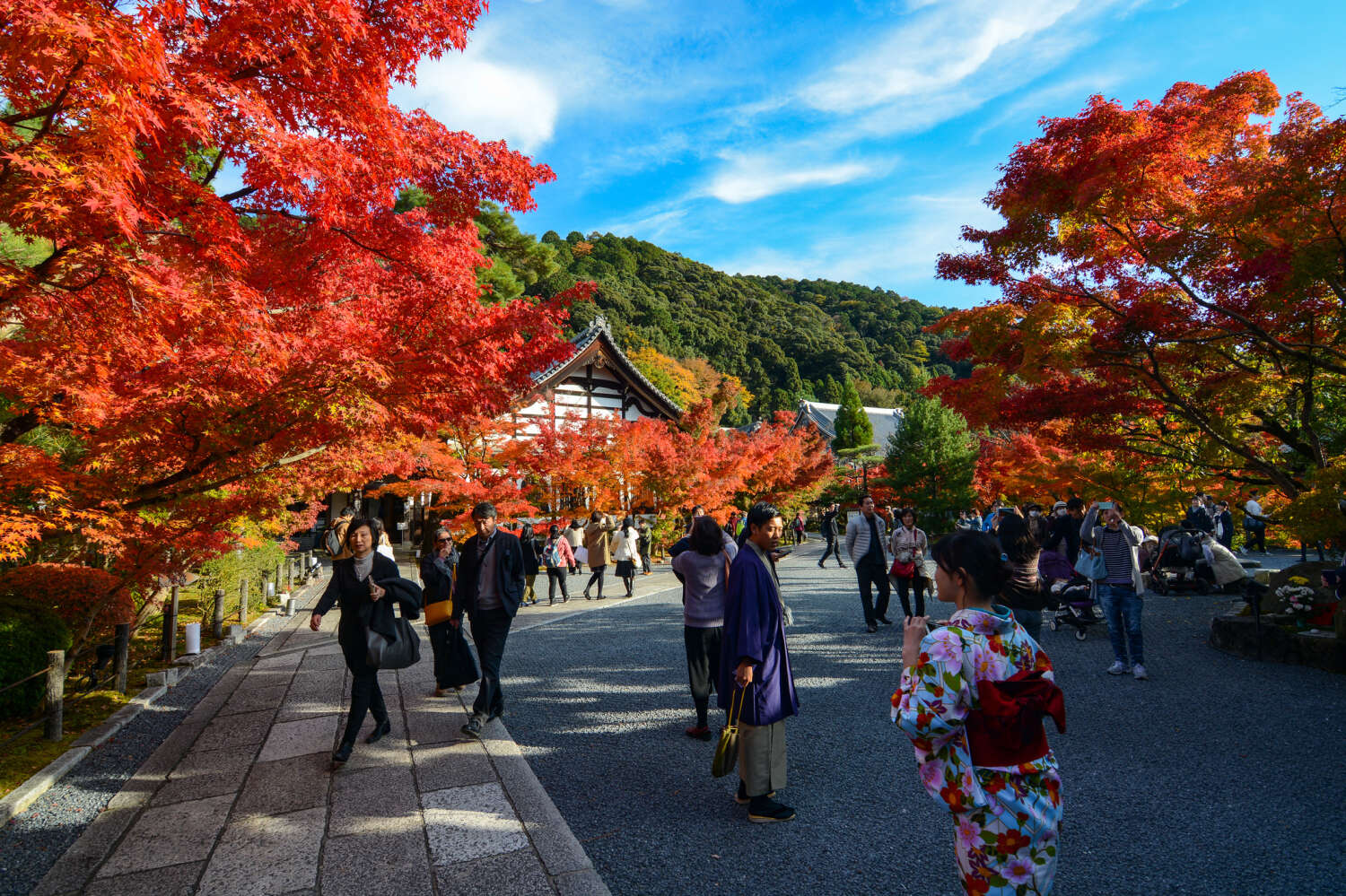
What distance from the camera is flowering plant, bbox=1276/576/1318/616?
6855mm

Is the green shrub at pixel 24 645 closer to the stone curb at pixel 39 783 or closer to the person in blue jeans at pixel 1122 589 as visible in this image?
the stone curb at pixel 39 783

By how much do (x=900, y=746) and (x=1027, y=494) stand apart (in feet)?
54.8

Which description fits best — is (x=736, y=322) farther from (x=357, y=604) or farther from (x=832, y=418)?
(x=357, y=604)

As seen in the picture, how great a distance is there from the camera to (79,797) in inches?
159

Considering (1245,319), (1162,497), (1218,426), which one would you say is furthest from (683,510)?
(1245,319)

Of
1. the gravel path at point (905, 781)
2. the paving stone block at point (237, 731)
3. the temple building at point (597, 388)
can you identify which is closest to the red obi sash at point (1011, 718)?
the gravel path at point (905, 781)

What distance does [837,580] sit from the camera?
1362 cm

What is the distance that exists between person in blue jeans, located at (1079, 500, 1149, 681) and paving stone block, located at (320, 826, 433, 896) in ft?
19.8

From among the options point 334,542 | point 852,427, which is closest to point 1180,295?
point 334,542

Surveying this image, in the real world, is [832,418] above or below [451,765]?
above

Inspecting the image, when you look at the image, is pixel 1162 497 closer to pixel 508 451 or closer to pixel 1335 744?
pixel 1335 744

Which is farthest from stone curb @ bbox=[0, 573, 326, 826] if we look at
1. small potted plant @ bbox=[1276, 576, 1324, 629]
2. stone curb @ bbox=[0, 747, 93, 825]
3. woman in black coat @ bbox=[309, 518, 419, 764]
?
small potted plant @ bbox=[1276, 576, 1324, 629]

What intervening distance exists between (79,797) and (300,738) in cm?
124

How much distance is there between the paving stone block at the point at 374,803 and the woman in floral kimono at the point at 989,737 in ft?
9.30
